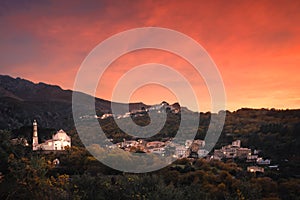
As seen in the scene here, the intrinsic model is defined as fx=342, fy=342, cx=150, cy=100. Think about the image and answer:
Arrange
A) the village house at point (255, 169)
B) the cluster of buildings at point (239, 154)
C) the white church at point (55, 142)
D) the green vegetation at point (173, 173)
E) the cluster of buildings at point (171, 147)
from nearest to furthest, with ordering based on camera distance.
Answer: the green vegetation at point (173, 173) → the village house at point (255, 169) → the white church at point (55, 142) → the cluster of buildings at point (239, 154) → the cluster of buildings at point (171, 147)

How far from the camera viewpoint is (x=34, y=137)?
117 feet

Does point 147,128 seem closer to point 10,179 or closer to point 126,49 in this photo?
point 126,49

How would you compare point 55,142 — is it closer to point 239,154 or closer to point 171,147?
point 171,147

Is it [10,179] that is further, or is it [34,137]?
[34,137]

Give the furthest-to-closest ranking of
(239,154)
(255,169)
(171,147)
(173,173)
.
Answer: (171,147) → (239,154) → (255,169) → (173,173)

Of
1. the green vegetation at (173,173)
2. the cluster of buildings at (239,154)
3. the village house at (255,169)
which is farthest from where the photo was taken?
the cluster of buildings at (239,154)

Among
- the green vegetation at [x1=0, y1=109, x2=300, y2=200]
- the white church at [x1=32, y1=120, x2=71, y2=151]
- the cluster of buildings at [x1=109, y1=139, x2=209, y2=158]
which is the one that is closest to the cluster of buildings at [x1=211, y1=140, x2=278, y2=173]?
the green vegetation at [x1=0, y1=109, x2=300, y2=200]

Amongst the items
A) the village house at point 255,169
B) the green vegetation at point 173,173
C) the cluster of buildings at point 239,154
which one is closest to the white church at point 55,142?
the green vegetation at point 173,173

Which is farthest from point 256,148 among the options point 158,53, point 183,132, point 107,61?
point 107,61

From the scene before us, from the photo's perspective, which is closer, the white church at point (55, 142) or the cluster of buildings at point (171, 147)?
the white church at point (55, 142)

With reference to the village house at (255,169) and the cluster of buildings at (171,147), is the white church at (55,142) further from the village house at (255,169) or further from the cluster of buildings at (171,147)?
the village house at (255,169)

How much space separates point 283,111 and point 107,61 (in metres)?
47.6

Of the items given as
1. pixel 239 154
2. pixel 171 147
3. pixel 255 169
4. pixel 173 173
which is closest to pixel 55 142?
pixel 171 147

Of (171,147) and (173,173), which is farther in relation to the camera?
(171,147)
